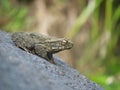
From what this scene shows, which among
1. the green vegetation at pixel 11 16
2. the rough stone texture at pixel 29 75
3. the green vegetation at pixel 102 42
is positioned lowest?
the rough stone texture at pixel 29 75

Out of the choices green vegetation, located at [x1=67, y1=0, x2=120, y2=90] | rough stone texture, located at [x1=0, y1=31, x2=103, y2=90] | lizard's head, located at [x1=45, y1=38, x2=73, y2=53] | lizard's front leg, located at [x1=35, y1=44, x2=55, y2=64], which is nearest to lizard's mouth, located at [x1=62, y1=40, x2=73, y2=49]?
lizard's head, located at [x1=45, y1=38, x2=73, y2=53]

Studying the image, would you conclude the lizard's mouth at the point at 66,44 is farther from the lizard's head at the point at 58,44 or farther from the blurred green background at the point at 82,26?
the blurred green background at the point at 82,26

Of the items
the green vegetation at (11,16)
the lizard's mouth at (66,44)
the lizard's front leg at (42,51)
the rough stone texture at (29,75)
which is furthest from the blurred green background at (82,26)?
the rough stone texture at (29,75)

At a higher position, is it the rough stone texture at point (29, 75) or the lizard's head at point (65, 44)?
the lizard's head at point (65, 44)

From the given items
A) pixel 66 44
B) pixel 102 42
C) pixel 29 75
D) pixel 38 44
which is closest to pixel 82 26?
pixel 102 42

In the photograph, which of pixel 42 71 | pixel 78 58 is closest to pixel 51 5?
pixel 78 58

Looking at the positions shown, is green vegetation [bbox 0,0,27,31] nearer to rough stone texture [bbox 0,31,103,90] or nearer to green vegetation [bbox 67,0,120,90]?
green vegetation [bbox 67,0,120,90]

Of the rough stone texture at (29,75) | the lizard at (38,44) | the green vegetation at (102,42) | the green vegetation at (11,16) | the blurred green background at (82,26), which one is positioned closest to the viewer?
the rough stone texture at (29,75)
